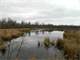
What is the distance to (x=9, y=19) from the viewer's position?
18650 centimetres

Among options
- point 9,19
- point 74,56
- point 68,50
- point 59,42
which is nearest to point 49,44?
point 59,42

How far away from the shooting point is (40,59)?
2094 cm

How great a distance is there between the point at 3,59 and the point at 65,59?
568 cm

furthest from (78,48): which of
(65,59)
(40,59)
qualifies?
(40,59)

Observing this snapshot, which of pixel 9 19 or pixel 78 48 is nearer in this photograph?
pixel 78 48

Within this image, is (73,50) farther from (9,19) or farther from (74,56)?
(9,19)

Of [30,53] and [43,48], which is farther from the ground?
[30,53]

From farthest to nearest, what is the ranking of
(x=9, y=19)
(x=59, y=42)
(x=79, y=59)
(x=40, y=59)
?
(x=9, y=19) < (x=59, y=42) < (x=40, y=59) < (x=79, y=59)

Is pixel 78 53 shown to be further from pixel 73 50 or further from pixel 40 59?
pixel 40 59

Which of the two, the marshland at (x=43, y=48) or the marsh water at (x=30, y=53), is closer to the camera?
the marsh water at (x=30, y=53)

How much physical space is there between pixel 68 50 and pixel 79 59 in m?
2.90

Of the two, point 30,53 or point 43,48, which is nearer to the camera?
point 30,53

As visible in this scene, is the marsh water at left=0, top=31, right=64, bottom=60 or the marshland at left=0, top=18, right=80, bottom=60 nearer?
the marsh water at left=0, top=31, right=64, bottom=60

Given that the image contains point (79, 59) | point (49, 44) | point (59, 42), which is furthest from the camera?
point (49, 44)
